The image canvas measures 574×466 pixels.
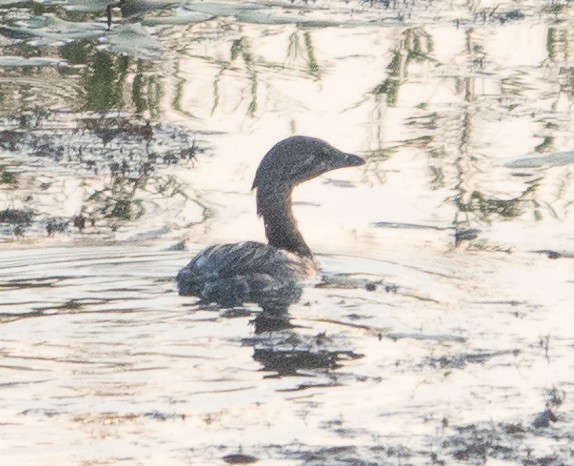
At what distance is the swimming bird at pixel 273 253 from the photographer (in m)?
10.6

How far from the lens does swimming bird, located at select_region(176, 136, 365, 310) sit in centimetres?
1060

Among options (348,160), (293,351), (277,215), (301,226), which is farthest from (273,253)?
(293,351)

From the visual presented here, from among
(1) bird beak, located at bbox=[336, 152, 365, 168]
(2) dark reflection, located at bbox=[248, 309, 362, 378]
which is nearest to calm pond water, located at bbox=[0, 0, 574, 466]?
(2) dark reflection, located at bbox=[248, 309, 362, 378]

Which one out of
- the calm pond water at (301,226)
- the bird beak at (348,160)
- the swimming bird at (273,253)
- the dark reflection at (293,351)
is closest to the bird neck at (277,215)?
the swimming bird at (273,253)

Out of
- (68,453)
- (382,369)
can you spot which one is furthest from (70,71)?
(68,453)

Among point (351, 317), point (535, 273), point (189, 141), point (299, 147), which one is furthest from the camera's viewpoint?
point (189, 141)

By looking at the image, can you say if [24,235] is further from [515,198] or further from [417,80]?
[417,80]

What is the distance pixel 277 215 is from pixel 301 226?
59 cm

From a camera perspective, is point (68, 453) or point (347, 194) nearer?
point (68, 453)

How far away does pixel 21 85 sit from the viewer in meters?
15.3

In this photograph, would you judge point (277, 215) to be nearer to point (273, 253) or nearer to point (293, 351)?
point (273, 253)

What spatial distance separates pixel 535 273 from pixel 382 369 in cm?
226

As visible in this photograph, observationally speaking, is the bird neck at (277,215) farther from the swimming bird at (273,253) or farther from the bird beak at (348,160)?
the bird beak at (348,160)

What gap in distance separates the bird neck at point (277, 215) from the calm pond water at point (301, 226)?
272 millimetres
